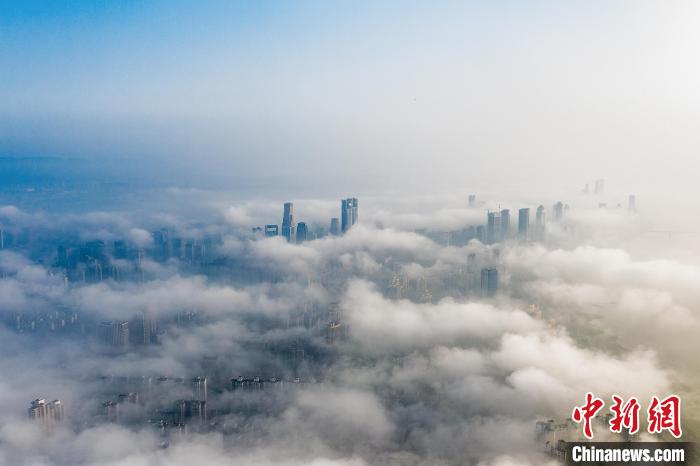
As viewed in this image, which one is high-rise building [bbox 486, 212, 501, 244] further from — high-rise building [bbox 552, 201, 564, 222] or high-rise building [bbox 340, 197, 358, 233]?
high-rise building [bbox 340, 197, 358, 233]

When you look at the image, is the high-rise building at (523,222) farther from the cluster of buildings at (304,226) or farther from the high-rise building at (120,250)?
the high-rise building at (120,250)

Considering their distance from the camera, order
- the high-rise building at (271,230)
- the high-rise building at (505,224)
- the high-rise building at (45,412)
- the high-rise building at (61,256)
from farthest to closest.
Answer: the high-rise building at (271,230) < the high-rise building at (505,224) < the high-rise building at (61,256) < the high-rise building at (45,412)

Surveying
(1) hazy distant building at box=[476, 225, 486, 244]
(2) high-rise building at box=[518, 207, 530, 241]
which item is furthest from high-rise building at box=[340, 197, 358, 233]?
(2) high-rise building at box=[518, 207, 530, 241]

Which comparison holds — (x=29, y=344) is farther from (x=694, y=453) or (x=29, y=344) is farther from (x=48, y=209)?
(x=694, y=453)

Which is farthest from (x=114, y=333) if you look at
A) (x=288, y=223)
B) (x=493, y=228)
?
(x=493, y=228)

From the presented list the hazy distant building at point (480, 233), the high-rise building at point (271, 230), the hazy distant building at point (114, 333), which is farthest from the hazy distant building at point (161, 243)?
the hazy distant building at point (480, 233)

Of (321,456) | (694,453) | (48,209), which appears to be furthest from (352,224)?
(694,453)
